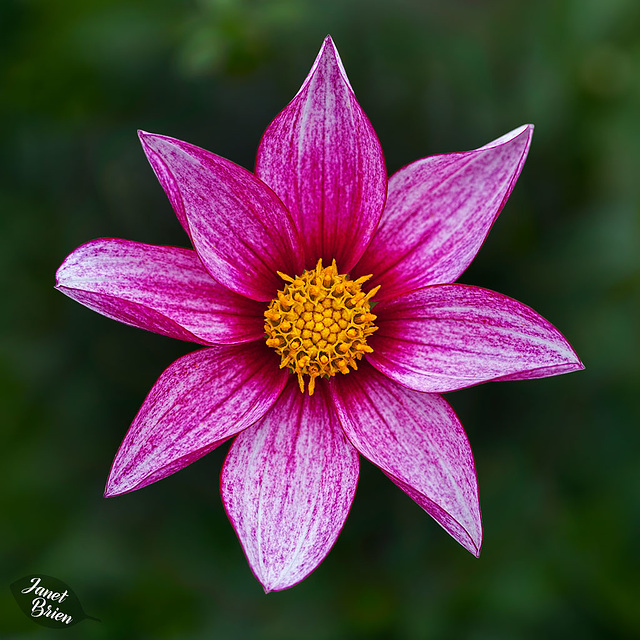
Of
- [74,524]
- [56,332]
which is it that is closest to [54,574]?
[74,524]

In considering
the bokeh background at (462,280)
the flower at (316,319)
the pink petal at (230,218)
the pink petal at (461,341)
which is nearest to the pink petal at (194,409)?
the flower at (316,319)

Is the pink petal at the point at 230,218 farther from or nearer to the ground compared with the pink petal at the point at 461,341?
farther from the ground

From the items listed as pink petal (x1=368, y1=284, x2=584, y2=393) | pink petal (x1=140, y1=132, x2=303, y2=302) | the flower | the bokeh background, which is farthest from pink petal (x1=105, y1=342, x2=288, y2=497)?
the bokeh background

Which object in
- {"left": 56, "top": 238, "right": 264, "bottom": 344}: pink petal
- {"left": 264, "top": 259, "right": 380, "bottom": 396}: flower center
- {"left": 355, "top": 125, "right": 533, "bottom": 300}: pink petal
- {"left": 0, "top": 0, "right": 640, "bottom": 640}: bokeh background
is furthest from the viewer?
{"left": 0, "top": 0, "right": 640, "bottom": 640}: bokeh background

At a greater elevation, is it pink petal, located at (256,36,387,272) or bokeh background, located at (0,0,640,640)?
pink petal, located at (256,36,387,272)

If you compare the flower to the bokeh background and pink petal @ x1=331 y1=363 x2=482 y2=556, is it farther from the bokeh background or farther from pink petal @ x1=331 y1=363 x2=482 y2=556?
the bokeh background

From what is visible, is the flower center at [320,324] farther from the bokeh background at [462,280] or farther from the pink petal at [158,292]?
the bokeh background at [462,280]

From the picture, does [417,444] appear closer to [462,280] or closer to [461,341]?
[461,341]
